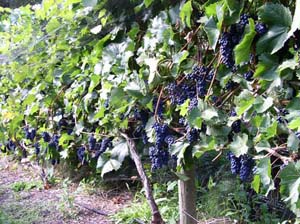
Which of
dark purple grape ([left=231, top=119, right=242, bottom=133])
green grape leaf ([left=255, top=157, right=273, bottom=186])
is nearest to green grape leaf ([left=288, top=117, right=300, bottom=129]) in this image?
green grape leaf ([left=255, top=157, right=273, bottom=186])

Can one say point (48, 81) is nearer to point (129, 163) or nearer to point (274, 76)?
point (129, 163)

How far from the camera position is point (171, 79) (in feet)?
5.63

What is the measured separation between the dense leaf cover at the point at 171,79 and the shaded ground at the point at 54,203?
1.49 feet

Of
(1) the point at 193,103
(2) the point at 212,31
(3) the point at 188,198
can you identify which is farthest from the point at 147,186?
(2) the point at 212,31

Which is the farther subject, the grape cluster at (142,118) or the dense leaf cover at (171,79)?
the grape cluster at (142,118)

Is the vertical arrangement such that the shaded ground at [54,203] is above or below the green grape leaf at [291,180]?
below

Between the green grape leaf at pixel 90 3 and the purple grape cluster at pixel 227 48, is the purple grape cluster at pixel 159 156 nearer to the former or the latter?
the purple grape cluster at pixel 227 48

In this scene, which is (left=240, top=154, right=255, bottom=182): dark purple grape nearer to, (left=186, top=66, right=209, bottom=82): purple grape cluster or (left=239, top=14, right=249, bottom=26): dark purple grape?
(left=186, top=66, right=209, bottom=82): purple grape cluster

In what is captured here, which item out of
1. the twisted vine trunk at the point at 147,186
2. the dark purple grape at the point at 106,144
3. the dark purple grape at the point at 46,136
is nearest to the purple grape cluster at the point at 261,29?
the twisted vine trunk at the point at 147,186

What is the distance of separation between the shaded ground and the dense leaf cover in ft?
1.49

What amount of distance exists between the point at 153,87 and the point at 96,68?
569mm

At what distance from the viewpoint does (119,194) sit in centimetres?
348

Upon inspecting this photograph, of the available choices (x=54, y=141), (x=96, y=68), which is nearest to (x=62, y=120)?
(x=54, y=141)

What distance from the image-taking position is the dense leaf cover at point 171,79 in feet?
4.08
